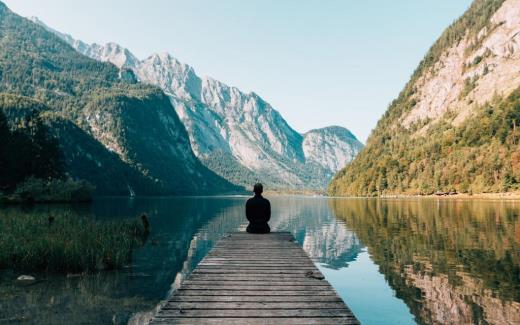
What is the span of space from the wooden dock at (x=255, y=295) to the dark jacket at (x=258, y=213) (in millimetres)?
5273

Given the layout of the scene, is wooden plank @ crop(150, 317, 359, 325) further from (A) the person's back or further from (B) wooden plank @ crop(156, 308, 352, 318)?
(A) the person's back

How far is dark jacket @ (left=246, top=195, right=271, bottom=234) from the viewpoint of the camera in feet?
78.6

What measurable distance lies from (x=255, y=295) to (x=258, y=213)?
44.3 ft

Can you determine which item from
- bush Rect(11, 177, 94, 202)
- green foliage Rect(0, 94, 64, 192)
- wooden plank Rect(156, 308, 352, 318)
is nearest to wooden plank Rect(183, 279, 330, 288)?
wooden plank Rect(156, 308, 352, 318)

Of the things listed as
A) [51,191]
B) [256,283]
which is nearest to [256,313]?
[256,283]

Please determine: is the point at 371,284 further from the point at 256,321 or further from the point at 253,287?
the point at 256,321

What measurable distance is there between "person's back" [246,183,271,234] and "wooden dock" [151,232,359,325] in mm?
5290

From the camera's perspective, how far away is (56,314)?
17.2m

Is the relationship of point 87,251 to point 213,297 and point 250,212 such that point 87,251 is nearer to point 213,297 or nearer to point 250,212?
point 250,212

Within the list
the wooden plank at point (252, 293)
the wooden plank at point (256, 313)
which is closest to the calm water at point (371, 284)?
the wooden plank at point (252, 293)

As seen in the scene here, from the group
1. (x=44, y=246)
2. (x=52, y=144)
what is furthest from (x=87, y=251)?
(x=52, y=144)

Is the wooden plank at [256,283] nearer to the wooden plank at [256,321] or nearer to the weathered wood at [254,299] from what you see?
the weathered wood at [254,299]

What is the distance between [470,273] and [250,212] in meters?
13.7

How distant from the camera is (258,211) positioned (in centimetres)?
2480
